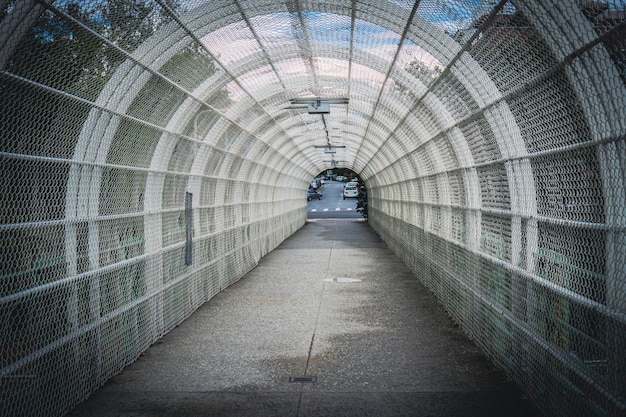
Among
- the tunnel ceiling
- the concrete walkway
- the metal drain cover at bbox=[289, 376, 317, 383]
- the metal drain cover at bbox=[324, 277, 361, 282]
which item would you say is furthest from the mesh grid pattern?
the metal drain cover at bbox=[324, 277, 361, 282]

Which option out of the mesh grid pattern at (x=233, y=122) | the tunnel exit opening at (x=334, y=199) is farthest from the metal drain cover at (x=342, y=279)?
the tunnel exit opening at (x=334, y=199)

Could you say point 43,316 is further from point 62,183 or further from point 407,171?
point 407,171

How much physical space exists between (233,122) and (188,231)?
248 centimetres

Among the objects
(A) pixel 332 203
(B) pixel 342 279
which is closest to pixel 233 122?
(B) pixel 342 279

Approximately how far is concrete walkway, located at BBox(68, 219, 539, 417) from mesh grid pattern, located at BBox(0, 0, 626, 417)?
11.8 inches

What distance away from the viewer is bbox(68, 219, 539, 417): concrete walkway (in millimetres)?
5438

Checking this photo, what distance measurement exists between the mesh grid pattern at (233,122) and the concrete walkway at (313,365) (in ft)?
0.98

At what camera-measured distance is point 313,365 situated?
22.0ft

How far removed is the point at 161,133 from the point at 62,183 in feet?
7.51

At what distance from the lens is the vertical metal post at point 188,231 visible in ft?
30.0

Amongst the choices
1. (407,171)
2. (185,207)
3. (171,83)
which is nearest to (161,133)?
(171,83)

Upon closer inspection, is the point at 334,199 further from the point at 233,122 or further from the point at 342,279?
the point at 233,122

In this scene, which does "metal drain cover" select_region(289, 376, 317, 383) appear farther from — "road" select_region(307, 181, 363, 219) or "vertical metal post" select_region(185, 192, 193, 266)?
"road" select_region(307, 181, 363, 219)

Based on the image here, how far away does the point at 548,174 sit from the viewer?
5262mm
